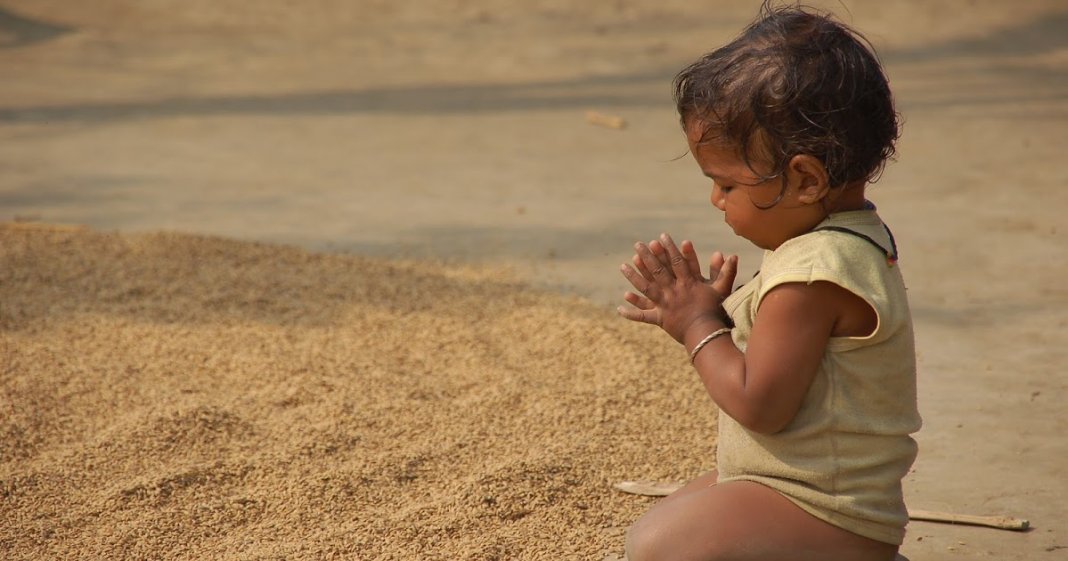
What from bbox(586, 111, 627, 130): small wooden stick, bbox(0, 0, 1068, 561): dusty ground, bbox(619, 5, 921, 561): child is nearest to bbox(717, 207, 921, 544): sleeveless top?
bbox(619, 5, 921, 561): child

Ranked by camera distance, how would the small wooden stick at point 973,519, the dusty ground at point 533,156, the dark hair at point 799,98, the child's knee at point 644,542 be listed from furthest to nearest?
the dusty ground at point 533,156 → the small wooden stick at point 973,519 → the child's knee at point 644,542 → the dark hair at point 799,98

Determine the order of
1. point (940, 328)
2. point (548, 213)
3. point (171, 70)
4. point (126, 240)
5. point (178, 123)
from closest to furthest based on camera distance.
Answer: point (940, 328) → point (126, 240) → point (548, 213) → point (178, 123) → point (171, 70)

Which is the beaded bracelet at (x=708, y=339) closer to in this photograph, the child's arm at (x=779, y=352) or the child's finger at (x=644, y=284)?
the child's arm at (x=779, y=352)

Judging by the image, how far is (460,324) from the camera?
3584 millimetres

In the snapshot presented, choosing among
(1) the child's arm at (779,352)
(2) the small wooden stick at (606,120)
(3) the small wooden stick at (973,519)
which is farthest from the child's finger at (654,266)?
(2) the small wooden stick at (606,120)

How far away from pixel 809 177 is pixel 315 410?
164 centimetres

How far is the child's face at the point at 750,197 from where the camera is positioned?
169 centimetres

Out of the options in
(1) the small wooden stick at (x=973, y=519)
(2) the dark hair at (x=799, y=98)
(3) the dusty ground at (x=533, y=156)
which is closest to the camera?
(2) the dark hair at (x=799, y=98)

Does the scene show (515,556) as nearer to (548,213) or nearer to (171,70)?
(548,213)

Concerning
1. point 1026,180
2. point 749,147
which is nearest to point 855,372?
point 749,147

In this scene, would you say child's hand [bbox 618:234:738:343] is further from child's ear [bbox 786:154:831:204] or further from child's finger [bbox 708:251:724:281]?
child's ear [bbox 786:154:831:204]

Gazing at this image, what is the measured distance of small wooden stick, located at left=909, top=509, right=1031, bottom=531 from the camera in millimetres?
2250

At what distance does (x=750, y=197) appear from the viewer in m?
1.71

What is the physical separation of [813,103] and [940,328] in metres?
2.13
